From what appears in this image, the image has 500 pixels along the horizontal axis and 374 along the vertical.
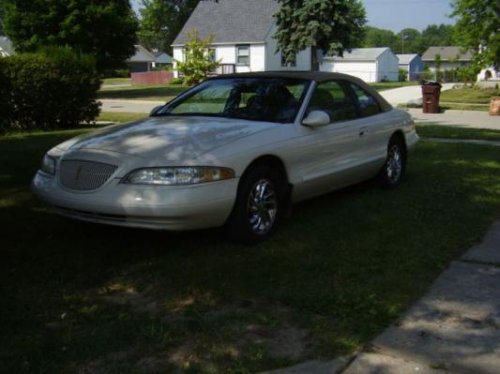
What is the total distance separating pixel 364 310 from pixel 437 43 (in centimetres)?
14488

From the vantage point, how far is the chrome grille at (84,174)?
4.95m

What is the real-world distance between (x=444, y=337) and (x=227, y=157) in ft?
6.93

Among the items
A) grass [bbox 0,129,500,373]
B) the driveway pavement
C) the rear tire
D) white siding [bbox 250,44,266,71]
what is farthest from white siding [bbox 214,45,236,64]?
grass [bbox 0,129,500,373]

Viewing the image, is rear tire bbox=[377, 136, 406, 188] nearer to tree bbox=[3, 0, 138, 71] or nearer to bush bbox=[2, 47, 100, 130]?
bush bbox=[2, 47, 100, 130]

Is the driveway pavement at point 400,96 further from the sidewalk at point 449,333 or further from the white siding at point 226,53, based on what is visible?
the sidewalk at point 449,333

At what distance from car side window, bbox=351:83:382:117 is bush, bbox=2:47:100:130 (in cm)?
900

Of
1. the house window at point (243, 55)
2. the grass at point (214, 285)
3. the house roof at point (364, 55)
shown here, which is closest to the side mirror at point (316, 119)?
the grass at point (214, 285)

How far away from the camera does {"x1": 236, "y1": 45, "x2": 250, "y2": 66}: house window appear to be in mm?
46469

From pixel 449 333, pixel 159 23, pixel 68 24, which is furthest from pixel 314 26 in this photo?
pixel 159 23

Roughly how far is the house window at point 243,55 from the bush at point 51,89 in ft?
105

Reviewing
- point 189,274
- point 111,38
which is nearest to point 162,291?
point 189,274

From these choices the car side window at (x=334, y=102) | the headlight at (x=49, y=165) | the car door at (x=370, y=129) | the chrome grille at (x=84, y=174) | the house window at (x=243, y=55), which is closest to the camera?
the chrome grille at (x=84, y=174)

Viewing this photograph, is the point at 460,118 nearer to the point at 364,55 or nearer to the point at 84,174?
the point at 84,174

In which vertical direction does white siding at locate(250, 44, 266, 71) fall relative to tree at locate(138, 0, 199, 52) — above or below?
below
